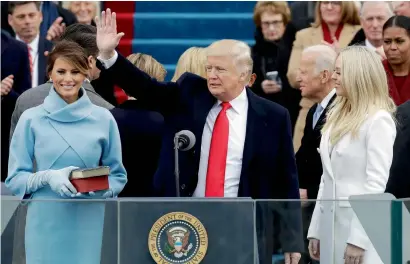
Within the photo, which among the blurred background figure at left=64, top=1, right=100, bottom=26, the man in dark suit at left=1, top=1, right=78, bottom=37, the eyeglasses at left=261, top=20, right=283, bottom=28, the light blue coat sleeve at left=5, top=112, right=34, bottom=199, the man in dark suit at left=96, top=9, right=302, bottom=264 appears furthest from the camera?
the blurred background figure at left=64, top=1, right=100, bottom=26

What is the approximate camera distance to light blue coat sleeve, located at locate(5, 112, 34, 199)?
706cm

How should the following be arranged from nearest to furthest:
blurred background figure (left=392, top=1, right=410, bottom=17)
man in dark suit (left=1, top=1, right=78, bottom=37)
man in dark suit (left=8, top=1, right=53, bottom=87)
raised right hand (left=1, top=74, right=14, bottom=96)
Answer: raised right hand (left=1, top=74, right=14, bottom=96) < blurred background figure (left=392, top=1, right=410, bottom=17) < man in dark suit (left=8, top=1, right=53, bottom=87) < man in dark suit (left=1, top=1, right=78, bottom=37)

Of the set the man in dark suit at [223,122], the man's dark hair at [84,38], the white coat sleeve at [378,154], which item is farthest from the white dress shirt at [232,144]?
the man's dark hair at [84,38]

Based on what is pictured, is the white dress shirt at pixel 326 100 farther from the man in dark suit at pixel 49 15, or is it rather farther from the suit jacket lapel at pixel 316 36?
the man in dark suit at pixel 49 15

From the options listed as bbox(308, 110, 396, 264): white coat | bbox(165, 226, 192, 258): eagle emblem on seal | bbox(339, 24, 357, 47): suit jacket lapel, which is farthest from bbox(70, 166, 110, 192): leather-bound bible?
bbox(339, 24, 357, 47): suit jacket lapel

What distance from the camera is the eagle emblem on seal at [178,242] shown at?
6.79 meters

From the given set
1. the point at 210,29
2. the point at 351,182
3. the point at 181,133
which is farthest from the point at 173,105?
the point at 210,29

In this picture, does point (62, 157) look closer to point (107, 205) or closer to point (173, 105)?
point (107, 205)

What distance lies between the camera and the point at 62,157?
23.2ft

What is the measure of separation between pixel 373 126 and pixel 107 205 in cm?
159

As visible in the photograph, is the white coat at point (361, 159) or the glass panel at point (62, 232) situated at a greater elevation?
the white coat at point (361, 159)

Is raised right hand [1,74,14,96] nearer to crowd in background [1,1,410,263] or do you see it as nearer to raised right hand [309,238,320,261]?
crowd in background [1,1,410,263]

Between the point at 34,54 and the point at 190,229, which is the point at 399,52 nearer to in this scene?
the point at 190,229

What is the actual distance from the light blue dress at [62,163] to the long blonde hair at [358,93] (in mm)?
1247
